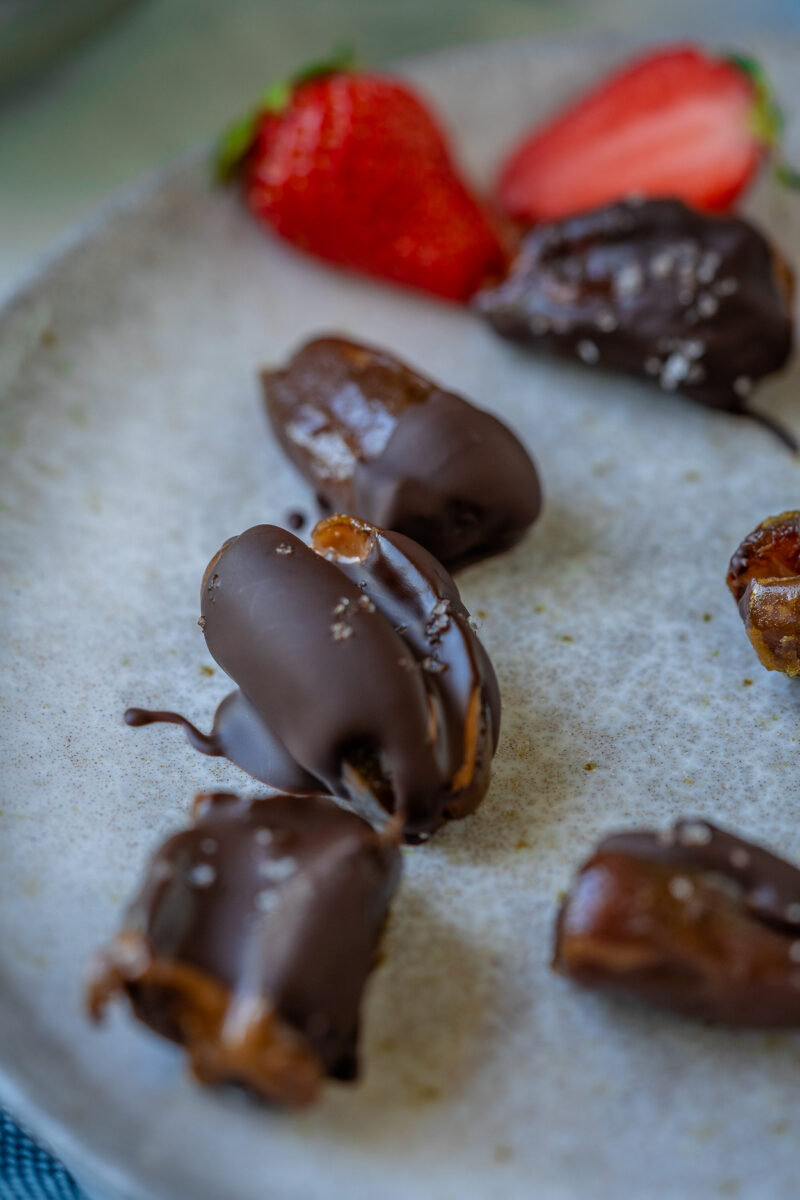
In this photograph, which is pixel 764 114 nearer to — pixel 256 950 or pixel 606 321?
pixel 606 321

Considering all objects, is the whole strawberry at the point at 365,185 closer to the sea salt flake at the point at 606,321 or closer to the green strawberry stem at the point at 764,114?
the sea salt flake at the point at 606,321

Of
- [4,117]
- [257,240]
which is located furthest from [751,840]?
[4,117]

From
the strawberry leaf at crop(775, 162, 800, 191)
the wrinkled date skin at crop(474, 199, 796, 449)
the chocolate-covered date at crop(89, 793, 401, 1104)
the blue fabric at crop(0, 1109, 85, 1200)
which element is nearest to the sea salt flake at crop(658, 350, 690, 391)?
the wrinkled date skin at crop(474, 199, 796, 449)

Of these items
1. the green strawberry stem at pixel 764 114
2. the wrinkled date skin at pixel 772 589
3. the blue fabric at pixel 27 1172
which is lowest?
the wrinkled date skin at pixel 772 589

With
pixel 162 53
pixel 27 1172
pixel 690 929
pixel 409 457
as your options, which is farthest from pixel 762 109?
pixel 27 1172

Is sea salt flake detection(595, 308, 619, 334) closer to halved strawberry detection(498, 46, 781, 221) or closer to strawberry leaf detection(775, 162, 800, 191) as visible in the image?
halved strawberry detection(498, 46, 781, 221)

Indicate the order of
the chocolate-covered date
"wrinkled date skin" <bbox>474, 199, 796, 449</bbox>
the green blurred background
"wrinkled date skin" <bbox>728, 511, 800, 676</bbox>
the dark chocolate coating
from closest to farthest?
the chocolate-covered date
"wrinkled date skin" <bbox>728, 511, 800, 676</bbox>
the dark chocolate coating
"wrinkled date skin" <bbox>474, 199, 796, 449</bbox>
the green blurred background

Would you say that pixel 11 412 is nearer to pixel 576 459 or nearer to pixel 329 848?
pixel 576 459

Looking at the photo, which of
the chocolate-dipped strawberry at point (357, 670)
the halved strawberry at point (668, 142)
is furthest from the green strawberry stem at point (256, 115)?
the chocolate-dipped strawberry at point (357, 670)
